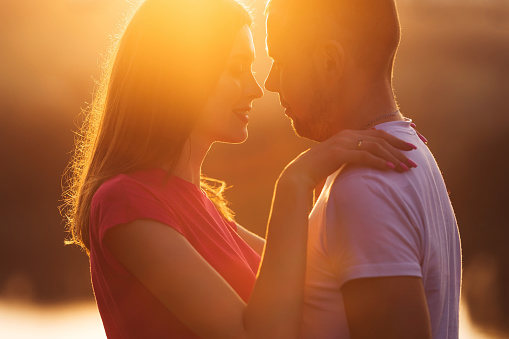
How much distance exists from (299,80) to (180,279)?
2.67ft

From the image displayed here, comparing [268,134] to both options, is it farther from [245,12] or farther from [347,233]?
[347,233]

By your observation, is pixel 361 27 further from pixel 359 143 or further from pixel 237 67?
pixel 237 67

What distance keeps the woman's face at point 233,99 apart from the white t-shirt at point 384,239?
2.15 feet

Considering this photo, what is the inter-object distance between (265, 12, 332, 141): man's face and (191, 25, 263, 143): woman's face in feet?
0.89

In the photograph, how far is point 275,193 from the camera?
6.31 ft

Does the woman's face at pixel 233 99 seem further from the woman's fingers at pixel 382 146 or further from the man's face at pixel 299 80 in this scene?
the woman's fingers at pixel 382 146

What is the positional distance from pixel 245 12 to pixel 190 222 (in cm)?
96

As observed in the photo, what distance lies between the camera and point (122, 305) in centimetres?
205

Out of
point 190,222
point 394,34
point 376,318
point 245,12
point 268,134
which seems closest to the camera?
point 376,318

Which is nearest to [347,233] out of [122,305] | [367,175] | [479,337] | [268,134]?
[367,175]

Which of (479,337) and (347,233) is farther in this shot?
(479,337)

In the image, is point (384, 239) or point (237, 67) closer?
point (384, 239)

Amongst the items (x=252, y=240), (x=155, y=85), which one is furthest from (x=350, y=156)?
(x=252, y=240)

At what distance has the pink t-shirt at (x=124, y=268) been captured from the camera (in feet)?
6.50
